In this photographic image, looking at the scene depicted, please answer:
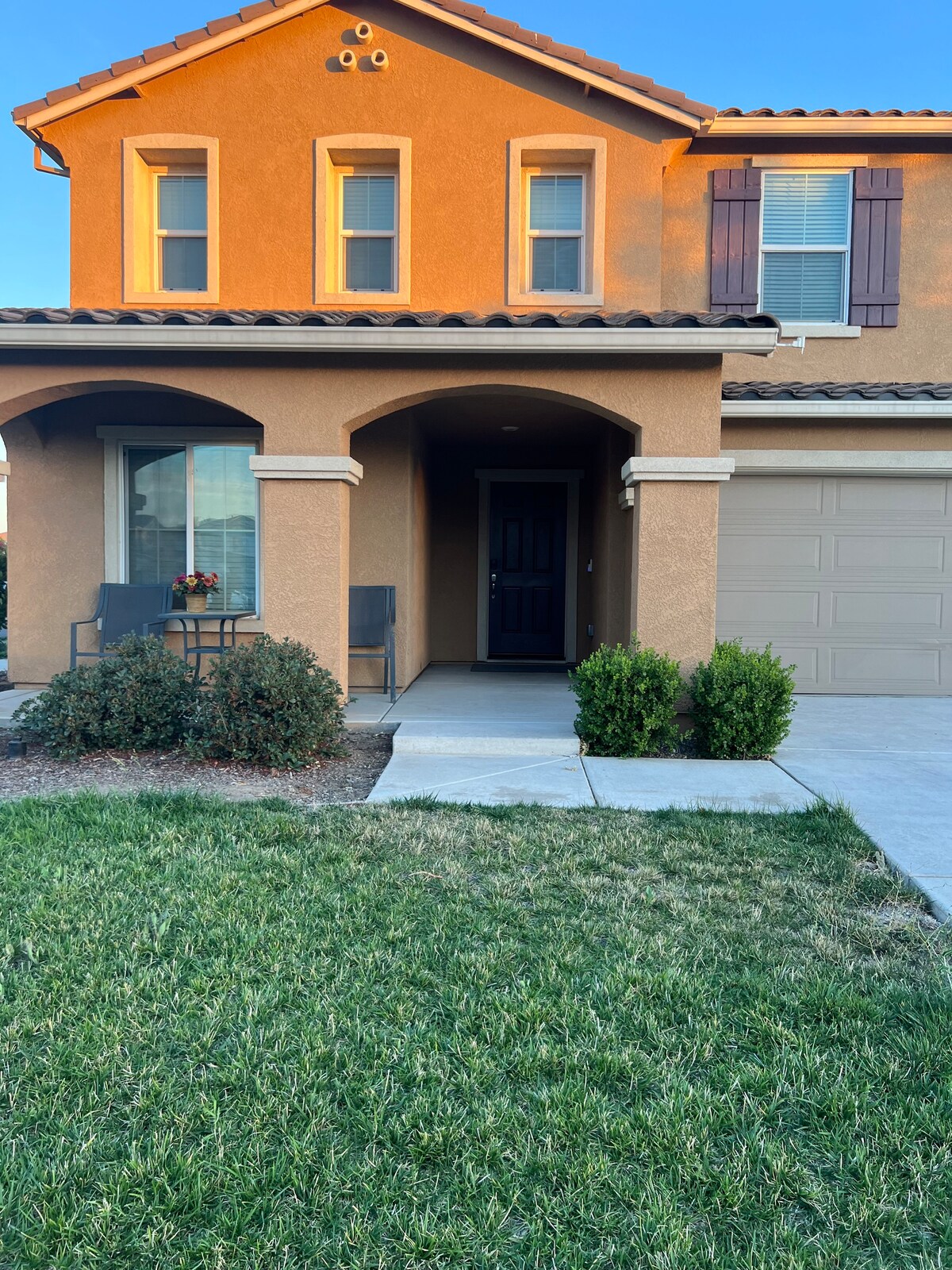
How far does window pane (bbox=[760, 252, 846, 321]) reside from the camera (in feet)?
31.7

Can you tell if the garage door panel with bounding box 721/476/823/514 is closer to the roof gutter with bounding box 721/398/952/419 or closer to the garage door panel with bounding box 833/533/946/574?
the garage door panel with bounding box 833/533/946/574

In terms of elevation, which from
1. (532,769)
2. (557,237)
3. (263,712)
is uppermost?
(557,237)

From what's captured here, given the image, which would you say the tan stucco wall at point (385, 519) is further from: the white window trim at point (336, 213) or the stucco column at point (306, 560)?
the stucco column at point (306, 560)

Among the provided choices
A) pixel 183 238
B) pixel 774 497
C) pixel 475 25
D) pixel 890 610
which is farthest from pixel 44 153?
pixel 890 610

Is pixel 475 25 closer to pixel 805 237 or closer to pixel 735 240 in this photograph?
pixel 735 240

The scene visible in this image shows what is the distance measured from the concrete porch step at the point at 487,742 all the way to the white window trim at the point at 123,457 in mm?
3234

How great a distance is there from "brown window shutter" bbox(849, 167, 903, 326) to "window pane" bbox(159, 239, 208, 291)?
707 centimetres

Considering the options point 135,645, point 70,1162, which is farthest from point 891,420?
point 70,1162

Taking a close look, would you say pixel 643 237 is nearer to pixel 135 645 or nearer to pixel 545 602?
pixel 545 602

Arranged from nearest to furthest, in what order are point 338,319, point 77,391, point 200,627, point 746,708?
point 746,708 → point 338,319 → point 77,391 → point 200,627

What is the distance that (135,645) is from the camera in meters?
6.61

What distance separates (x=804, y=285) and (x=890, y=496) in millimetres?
2606

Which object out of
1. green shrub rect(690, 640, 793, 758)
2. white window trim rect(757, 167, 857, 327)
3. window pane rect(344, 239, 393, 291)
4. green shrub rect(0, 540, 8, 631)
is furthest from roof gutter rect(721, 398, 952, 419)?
green shrub rect(0, 540, 8, 631)

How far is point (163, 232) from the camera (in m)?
9.46
